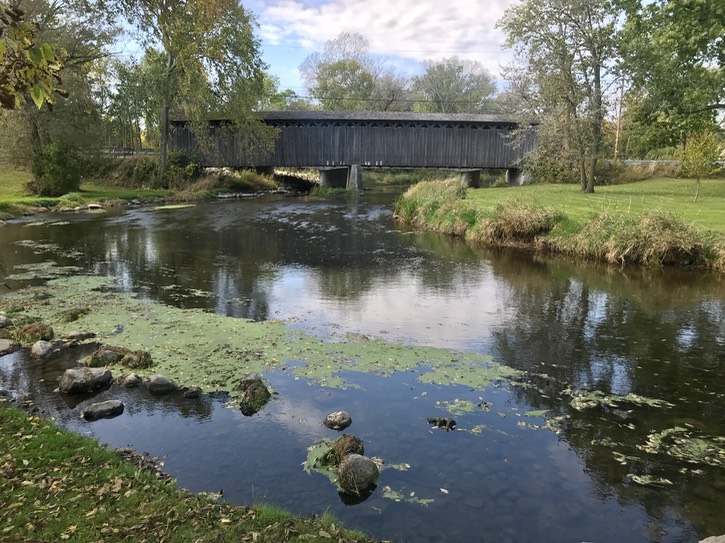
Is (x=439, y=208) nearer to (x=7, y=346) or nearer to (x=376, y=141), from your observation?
(x=7, y=346)

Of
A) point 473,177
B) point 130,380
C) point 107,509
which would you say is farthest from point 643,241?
point 473,177

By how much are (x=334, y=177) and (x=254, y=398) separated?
43720mm

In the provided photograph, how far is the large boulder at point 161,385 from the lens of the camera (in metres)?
7.12

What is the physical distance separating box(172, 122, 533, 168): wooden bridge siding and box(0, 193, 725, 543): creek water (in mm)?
28535

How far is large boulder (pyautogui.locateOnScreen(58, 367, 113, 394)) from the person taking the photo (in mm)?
6992

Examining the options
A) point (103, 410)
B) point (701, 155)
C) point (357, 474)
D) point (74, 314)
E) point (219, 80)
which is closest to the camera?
point (357, 474)

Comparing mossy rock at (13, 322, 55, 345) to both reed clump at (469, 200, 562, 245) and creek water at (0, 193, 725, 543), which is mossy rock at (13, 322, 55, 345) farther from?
reed clump at (469, 200, 562, 245)

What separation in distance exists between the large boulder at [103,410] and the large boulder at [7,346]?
8.86 feet

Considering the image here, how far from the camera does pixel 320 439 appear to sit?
6.05 m

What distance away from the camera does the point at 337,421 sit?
20.8 feet

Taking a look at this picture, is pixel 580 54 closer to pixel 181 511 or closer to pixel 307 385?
pixel 307 385

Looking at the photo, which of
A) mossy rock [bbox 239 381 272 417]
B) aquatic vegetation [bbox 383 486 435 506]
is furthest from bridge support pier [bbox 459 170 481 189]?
aquatic vegetation [bbox 383 486 435 506]

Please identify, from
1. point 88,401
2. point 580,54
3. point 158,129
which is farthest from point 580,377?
point 158,129

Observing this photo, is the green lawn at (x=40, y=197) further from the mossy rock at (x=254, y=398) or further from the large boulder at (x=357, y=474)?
the large boulder at (x=357, y=474)
